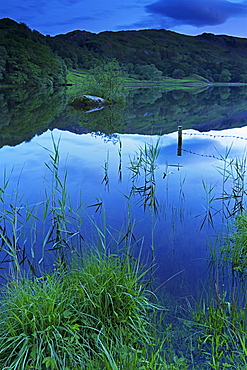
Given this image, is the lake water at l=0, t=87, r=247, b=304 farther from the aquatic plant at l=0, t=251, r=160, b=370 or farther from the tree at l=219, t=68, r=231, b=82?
the tree at l=219, t=68, r=231, b=82

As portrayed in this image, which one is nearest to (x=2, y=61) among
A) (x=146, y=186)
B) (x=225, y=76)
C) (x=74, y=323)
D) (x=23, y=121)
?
(x=23, y=121)

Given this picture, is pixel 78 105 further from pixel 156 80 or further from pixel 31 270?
pixel 156 80

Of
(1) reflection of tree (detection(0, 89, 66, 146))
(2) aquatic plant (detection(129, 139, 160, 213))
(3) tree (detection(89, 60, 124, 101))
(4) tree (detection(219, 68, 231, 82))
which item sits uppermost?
(4) tree (detection(219, 68, 231, 82))

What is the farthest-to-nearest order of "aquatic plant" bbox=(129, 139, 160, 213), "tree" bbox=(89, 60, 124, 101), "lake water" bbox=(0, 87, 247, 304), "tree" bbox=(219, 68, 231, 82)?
"tree" bbox=(219, 68, 231, 82) < "tree" bbox=(89, 60, 124, 101) < "aquatic plant" bbox=(129, 139, 160, 213) < "lake water" bbox=(0, 87, 247, 304)

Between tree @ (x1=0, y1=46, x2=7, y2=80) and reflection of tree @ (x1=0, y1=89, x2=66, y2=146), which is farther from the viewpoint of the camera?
tree @ (x1=0, y1=46, x2=7, y2=80)

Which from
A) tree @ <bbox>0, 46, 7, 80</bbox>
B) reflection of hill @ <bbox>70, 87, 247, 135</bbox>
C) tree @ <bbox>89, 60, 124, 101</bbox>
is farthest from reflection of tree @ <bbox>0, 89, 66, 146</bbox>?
tree @ <bbox>0, 46, 7, 80</bbox>

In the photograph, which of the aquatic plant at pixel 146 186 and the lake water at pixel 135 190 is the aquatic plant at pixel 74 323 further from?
the aquatic plant at pixel 146 186

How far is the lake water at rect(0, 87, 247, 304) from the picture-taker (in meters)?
5.74

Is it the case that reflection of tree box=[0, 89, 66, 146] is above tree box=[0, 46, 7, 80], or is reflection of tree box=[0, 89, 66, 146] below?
below

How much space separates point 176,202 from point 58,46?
471 ft

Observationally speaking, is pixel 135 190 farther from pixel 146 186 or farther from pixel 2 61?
pixel 2 61

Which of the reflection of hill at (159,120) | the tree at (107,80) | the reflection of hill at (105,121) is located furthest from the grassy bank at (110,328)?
the tree at (107,80)

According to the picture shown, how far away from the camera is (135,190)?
30.0 ft

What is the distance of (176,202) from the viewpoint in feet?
27.4
